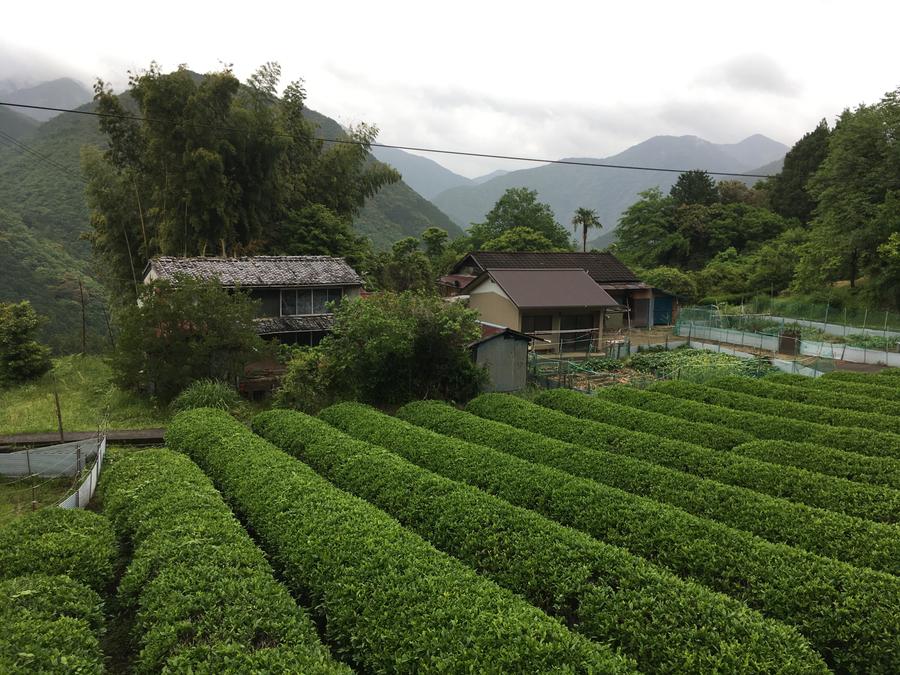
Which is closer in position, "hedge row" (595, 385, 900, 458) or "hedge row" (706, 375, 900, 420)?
"hedge row" (595, 385, 900, 458)

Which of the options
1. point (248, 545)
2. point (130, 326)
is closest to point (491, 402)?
point (248, 545)

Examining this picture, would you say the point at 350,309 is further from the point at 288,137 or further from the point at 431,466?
the point at 288,137

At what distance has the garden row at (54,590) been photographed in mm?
6176

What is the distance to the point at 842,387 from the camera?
19.1 metres

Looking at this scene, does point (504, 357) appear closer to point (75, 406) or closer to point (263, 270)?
point (263, 270)

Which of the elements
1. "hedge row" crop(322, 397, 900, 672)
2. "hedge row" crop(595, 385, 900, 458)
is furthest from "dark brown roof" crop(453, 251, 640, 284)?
"hedge row" crop(322, 397, 900, 672)

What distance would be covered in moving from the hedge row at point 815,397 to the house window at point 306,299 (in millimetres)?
16098

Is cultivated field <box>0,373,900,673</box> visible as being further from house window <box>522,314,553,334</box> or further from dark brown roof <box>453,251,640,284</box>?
Answer: dark brown roof <box>453,251,640,284</box>

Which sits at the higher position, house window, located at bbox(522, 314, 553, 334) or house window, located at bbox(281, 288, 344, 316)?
house window, located at bbox(281, 288, 344, 316)

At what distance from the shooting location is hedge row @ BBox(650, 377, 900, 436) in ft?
49.4

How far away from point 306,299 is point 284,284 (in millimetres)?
1386

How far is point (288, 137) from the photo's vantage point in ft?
99.5

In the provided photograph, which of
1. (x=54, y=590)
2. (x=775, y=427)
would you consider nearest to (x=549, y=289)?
(x=775, y=427)

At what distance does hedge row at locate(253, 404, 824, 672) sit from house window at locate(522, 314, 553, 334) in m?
17.9
